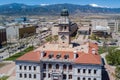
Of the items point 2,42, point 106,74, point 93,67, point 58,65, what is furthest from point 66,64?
point 2,42

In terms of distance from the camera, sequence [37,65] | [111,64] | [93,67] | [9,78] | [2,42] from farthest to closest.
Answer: [2,42] < [111,64] < [9,78] < [37,65] < [93,67]

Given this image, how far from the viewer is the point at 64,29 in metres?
77.8

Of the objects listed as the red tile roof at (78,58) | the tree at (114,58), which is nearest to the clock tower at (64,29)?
the red tile roof at (78,58)

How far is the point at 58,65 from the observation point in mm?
68125

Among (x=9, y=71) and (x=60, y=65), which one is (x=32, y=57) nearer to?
(x=60, y=65)

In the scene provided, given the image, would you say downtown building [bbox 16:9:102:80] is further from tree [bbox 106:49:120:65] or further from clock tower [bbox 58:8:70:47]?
tree [bbox 106:49:120:65]

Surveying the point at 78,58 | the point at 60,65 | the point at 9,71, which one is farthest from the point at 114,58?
the point at 9,71

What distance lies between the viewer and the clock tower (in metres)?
A: 77.4

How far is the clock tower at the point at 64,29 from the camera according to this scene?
77375 millimetres

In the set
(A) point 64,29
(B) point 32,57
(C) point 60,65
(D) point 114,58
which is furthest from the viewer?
(D) point 114,58

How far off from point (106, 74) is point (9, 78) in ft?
99.5

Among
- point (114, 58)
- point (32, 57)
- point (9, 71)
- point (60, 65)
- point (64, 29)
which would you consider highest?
point (64, 29)

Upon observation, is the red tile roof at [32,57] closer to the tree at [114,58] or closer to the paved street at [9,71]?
the paved street at [9,71]

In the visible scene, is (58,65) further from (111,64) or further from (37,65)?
(111,64)
